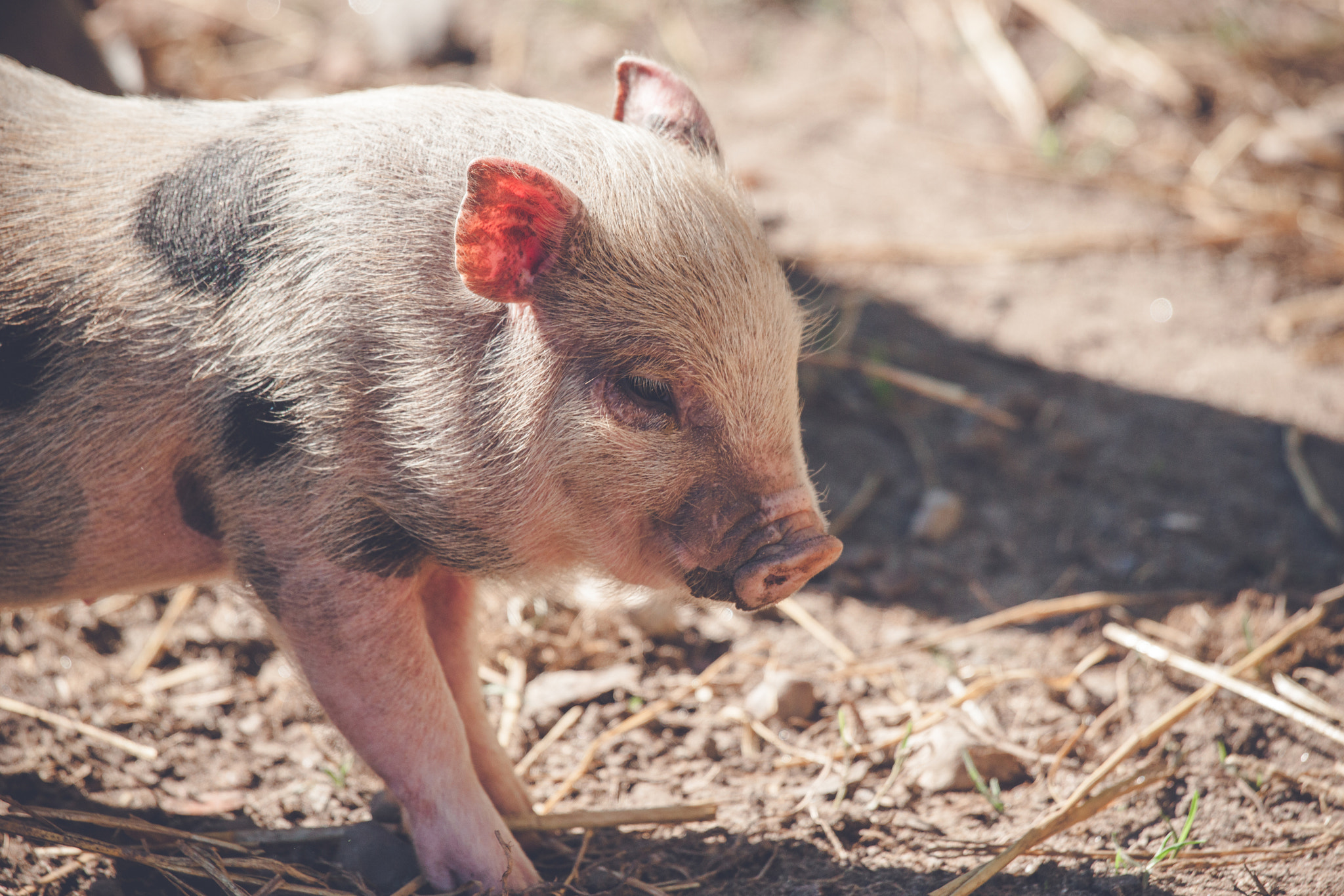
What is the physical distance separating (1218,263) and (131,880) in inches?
194

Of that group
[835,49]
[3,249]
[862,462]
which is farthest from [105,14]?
[862,462]

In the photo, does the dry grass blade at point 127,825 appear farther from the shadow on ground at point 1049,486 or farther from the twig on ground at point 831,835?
the shadow on ground at point 1049,486

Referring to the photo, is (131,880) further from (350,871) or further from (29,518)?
(29,518)

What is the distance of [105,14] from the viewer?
5.84 m

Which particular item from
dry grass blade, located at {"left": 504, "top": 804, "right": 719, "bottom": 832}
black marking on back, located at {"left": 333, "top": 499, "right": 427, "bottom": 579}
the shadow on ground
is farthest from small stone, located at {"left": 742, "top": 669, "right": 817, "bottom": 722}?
black marking on back, located at {"left": 333, "top": 499, "right": 427, "bottom": 579}

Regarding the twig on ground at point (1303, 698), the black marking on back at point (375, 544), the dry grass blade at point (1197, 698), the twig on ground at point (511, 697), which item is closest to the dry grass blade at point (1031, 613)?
the dry grass blade at point (1197, 698)

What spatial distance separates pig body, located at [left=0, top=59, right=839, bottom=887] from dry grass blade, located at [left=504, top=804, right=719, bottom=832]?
35cm

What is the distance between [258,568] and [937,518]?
7.72 feet

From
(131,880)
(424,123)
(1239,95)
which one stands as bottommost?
(131,880)

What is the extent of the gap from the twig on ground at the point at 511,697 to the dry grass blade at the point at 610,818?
336 millimetres

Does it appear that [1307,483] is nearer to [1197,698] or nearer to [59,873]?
[1197,698]

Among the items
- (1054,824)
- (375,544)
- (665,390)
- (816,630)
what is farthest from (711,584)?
(816,630)

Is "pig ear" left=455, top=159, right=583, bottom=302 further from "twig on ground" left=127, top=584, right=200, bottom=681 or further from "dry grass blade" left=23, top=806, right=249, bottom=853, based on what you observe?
"twig on ground" left=127, top=584, right=200, bottom=681

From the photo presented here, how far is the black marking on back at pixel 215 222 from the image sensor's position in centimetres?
218
